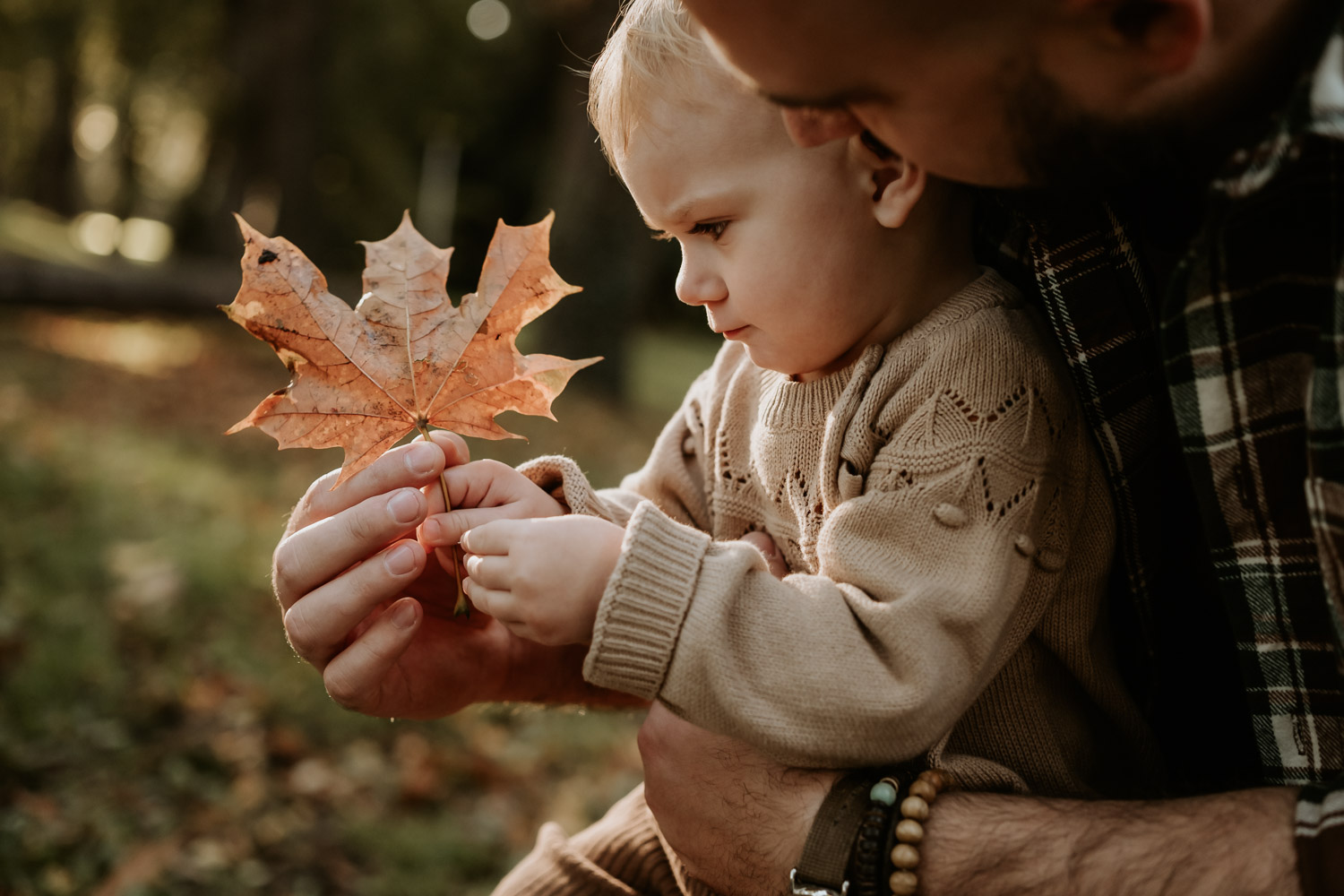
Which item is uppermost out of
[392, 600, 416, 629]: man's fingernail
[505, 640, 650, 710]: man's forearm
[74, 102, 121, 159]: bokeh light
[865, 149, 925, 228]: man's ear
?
[865, 149, 925, 228]: man's ear

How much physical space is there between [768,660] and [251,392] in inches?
315

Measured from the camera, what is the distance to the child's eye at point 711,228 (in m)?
1.50

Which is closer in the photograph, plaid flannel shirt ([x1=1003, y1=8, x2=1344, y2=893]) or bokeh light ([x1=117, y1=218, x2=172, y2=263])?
plaid flannel shirt ([x1=1003, y1=8, x2=1344, y2=893])

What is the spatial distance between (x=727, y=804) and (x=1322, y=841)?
72cm

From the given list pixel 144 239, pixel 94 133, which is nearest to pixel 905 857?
pixel 144 239

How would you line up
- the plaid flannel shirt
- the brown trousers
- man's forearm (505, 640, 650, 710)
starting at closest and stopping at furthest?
the plaid flannel shirt, the brown trousers, man's forearm (505, 640, 650, 710)

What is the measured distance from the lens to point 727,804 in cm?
146

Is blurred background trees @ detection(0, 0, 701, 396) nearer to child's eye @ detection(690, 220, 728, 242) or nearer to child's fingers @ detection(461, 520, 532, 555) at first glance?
child's eye @ detection(690, 220, 728, 242)

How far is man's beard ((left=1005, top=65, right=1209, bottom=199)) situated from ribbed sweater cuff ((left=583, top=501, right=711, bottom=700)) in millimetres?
631

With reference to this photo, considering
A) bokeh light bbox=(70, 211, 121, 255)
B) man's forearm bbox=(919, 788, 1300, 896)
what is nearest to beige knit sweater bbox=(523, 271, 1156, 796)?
man's forearm bbox=(919, 788, 1300, 896)

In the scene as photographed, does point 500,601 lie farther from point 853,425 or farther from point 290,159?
point 290,159

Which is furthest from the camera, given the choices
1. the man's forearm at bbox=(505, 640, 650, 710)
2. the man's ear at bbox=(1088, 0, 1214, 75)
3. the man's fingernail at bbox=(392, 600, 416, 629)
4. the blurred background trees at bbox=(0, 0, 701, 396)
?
the blurred background trees at bbox=(0, 0, 701, 396)

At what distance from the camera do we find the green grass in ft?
8.75

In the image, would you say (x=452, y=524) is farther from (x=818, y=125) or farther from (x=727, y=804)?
(x=818, y=125)
